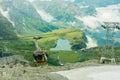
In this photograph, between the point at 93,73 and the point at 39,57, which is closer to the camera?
the point at 39,57

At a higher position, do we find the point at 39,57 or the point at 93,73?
the point at 39,57

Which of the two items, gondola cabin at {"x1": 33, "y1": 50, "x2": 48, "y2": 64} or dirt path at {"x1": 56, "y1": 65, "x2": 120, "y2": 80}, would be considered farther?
gondola cabin at {"x1": 33, "y1": 50, "x2": 48, "y2": 64}

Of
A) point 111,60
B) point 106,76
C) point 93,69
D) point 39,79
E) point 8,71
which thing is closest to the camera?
point 39,79

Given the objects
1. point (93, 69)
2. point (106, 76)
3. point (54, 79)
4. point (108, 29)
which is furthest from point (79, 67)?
point (108, 29)

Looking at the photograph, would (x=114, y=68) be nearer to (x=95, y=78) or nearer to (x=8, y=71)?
(x=95, y=78)

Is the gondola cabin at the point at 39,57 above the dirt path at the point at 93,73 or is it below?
above

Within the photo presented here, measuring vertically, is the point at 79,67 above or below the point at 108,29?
below

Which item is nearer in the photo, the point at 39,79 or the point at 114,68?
the point at 39,79

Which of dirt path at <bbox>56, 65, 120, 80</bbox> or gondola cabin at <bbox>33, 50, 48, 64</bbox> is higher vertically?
gondola cabin at <bbox>33, 50, 48, 64</bbox>

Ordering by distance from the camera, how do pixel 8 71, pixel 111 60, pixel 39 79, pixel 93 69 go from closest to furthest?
pixel 39 79
pixel 8 71
pixel 93 69
pixel 111 60

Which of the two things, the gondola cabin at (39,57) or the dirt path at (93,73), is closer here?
the dirt path at (93,73)
